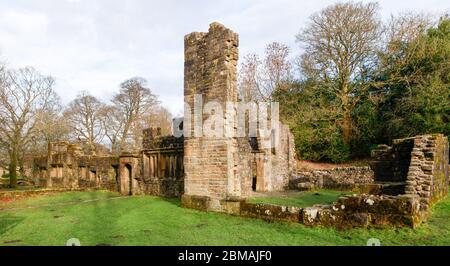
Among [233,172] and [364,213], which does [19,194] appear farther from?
[364,213]

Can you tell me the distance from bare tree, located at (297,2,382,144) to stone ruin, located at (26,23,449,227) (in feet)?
30.4

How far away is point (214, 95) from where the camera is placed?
31.6ft

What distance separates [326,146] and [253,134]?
9686 mm

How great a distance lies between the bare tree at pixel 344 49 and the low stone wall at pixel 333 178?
22.9 feet

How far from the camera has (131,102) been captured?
3625 centimetres

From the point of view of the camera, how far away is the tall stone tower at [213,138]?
30.3 ft

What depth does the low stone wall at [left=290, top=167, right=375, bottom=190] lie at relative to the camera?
61.1ft

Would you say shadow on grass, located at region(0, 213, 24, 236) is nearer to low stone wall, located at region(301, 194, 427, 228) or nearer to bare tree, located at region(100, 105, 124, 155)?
low stone wall, located at region(301, 194, 427, 228)

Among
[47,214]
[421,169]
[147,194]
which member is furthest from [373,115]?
[47,214]

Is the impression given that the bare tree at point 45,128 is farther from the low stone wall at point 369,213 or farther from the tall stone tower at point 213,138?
the low stone wall at point 369,213

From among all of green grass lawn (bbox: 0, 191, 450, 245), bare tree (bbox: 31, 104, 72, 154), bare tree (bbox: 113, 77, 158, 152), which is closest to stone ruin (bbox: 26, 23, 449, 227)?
green grass lawn (bbox: 0, 191, 450, 245)

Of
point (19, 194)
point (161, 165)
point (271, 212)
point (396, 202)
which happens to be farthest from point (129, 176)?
point (396, 202)

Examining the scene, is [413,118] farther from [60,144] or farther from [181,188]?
[60,144]

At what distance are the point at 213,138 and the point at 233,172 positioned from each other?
3.94 ft
